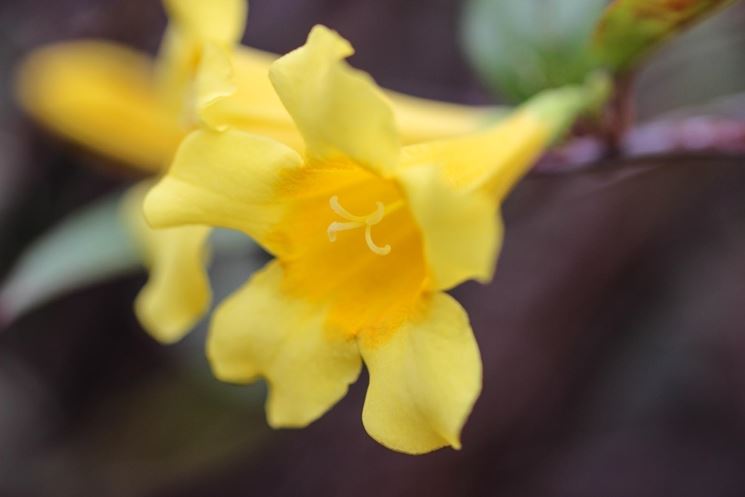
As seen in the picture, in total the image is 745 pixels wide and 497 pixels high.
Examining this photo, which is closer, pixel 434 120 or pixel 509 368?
pixel 434 120

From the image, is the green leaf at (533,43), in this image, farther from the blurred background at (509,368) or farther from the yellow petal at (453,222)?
the blurred background at (509,368)

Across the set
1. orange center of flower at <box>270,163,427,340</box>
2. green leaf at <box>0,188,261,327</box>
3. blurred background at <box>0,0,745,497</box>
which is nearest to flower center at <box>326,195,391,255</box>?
orange center of flower at <box>270,163,427,340</box>

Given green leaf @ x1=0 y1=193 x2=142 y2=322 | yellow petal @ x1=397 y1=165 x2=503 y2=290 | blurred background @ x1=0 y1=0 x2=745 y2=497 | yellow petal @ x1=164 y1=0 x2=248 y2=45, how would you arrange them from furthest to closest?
blurred background @ x1=0 y1=0 x2=745 y2=497 → green leaf @ x1=0 y1=193 x2=142 y2=322 → yellow petal @ x1=164 y1=0 x2=248 y2=45 → yellow petal @ x1=397 y1=165 x2=503 y2=290

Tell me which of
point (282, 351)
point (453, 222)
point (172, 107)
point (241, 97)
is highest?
point (453, 222)

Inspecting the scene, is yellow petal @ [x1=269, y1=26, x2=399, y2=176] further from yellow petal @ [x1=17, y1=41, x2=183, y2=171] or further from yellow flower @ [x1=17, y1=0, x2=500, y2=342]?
yellow petal @ [x1=17, y1=41, x2=183, y2=171]

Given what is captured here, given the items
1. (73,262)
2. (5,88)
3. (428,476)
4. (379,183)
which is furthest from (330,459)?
(379,183)

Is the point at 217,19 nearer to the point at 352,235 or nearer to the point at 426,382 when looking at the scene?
the point at 352,235

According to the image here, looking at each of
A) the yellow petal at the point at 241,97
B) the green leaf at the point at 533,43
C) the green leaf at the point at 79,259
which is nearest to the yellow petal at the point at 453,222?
the yellow petal at the point at 241,97

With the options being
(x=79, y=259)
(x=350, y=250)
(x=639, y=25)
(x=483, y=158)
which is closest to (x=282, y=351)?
(x=350, y=250)
